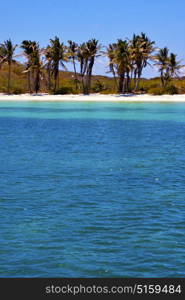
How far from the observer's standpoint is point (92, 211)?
16.6 meters

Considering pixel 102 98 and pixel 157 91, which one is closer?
pixel 102 98

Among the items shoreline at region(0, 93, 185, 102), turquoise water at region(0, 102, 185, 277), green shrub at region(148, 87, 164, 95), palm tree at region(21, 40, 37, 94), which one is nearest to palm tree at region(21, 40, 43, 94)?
palm tree at region(21, 40, 37, 94)

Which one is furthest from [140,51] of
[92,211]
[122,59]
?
[92,211]

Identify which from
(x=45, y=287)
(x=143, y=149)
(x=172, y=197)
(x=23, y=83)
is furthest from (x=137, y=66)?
(x=45, y=287)

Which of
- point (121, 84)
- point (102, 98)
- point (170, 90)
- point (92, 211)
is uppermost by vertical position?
point (121, 84)

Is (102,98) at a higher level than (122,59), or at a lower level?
lower

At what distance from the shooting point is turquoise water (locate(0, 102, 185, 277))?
1240 centimetres

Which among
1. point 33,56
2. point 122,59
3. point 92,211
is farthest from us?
point 33,56

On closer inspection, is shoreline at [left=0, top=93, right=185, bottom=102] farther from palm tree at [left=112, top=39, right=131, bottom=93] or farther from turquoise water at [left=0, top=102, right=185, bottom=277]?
turquoise water at [left=0, top=102, right=185, bottom=277]

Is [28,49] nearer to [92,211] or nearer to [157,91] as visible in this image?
[157,91]

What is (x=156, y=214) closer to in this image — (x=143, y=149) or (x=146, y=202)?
(x=146, y=202)

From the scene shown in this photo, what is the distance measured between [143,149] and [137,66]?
268 feet

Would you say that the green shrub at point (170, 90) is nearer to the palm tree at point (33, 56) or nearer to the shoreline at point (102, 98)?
the shoreline at point (102, 98)

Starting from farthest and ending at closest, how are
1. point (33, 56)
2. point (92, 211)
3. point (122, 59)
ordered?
point (33, 56), point (122, 59), point (92, 211)
